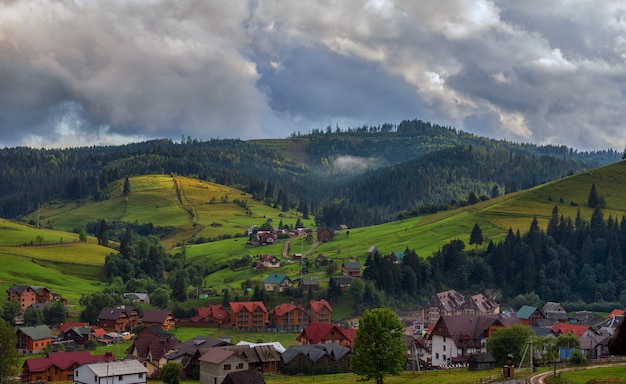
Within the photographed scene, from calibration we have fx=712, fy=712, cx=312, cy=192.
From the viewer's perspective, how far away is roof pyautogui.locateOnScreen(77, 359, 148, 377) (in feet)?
283

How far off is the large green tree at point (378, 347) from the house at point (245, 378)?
11.0m

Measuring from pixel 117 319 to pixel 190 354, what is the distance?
4658 cm

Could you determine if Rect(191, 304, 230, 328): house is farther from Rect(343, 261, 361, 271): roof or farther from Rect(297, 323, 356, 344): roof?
Rect(343, 261, 361, 271): roof

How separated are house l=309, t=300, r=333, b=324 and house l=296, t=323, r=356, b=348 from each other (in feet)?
74.5

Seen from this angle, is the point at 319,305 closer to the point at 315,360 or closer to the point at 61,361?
the point at 315,360

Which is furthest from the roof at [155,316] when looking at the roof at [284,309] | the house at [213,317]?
the roof at [284,309]

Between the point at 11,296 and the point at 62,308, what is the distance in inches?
693

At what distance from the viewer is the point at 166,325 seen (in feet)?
478

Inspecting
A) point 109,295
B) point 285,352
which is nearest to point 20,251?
point 109,295

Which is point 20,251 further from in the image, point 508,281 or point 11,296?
point 508,281

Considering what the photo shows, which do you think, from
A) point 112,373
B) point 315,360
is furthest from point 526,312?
point 112,373

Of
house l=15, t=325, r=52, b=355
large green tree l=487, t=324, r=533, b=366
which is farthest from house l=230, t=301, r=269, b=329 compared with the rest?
large green tree l=487, t=324, r=533, b=366

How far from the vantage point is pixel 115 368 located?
8756cm

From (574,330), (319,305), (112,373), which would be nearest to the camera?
(112,373)
